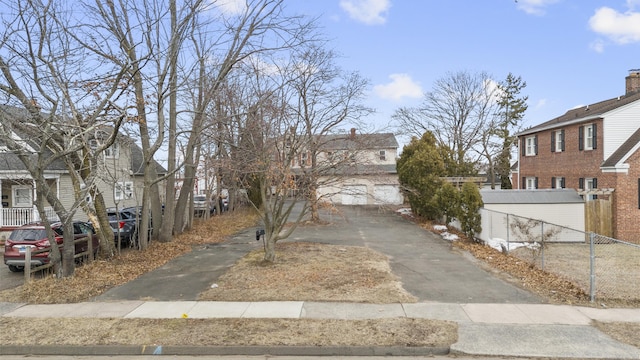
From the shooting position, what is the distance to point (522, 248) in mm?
15016

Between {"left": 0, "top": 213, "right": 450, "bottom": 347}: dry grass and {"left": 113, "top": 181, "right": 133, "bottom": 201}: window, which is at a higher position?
{"left": 113, "top": 181, "right": 133, "bottom": 201}: window

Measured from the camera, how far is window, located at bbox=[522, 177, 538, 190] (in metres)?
28.1

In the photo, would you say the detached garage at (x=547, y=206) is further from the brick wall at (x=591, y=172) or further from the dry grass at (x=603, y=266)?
the brick wall at (x=591, y=172)

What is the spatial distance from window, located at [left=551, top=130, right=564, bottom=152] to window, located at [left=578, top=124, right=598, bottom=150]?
75.9 inches

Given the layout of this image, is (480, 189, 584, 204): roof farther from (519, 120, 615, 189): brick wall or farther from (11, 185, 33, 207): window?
(11, 185, 33, 207): window

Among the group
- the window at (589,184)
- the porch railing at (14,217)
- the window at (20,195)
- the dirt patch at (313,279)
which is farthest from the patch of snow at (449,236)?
the window at (20,195)

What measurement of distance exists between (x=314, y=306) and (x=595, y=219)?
16.8 m

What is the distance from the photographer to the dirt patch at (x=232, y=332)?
21.8ft

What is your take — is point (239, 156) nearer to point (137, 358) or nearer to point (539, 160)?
point (137, 358)

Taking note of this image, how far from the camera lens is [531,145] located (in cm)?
2895

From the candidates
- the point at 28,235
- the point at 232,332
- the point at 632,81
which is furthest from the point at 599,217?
the point at 28,235

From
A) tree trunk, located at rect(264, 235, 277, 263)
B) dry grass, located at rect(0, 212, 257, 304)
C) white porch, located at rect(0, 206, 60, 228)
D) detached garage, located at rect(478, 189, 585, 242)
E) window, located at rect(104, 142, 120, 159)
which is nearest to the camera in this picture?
dry grass, located at rect(0, 212, 257, 304)

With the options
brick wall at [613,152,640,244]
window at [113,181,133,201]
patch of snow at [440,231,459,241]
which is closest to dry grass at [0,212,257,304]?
window at [113,181,133,201]

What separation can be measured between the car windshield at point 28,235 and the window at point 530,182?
2713 centimetres
